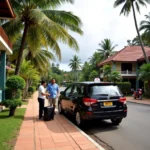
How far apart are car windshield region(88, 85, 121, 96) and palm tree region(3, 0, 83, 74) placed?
678 centimetres

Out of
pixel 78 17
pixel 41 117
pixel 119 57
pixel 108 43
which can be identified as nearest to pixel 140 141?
pixel 41 117

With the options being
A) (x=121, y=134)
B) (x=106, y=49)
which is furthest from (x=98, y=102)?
(x=106, y=49)

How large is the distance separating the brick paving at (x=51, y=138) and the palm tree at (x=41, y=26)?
7.40m

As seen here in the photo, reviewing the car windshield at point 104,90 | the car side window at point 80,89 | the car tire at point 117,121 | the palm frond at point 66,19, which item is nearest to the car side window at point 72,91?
the car side window at point 80,89

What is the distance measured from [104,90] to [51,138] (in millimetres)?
2967

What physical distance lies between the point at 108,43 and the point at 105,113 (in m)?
50.8

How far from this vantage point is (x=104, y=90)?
9.02 metres

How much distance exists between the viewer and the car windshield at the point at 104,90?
8.83 m

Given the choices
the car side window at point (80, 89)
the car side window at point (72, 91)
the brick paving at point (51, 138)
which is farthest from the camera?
the car side window at point (72, 91)

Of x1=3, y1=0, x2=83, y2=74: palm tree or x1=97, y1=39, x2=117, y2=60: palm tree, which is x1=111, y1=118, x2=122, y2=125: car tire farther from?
x1=97, y1=39, x2=117, y2=60: palm tree

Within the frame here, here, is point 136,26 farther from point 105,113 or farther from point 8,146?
point 8,146

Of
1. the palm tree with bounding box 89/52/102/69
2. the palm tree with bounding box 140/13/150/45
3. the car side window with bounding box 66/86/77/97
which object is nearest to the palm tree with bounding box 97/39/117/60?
the palm tree with bounding box 89/52/102/69

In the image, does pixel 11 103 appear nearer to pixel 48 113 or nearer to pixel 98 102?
pixel 48 113

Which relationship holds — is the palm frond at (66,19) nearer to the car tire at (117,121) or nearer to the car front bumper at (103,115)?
the car tire at (117,121)
